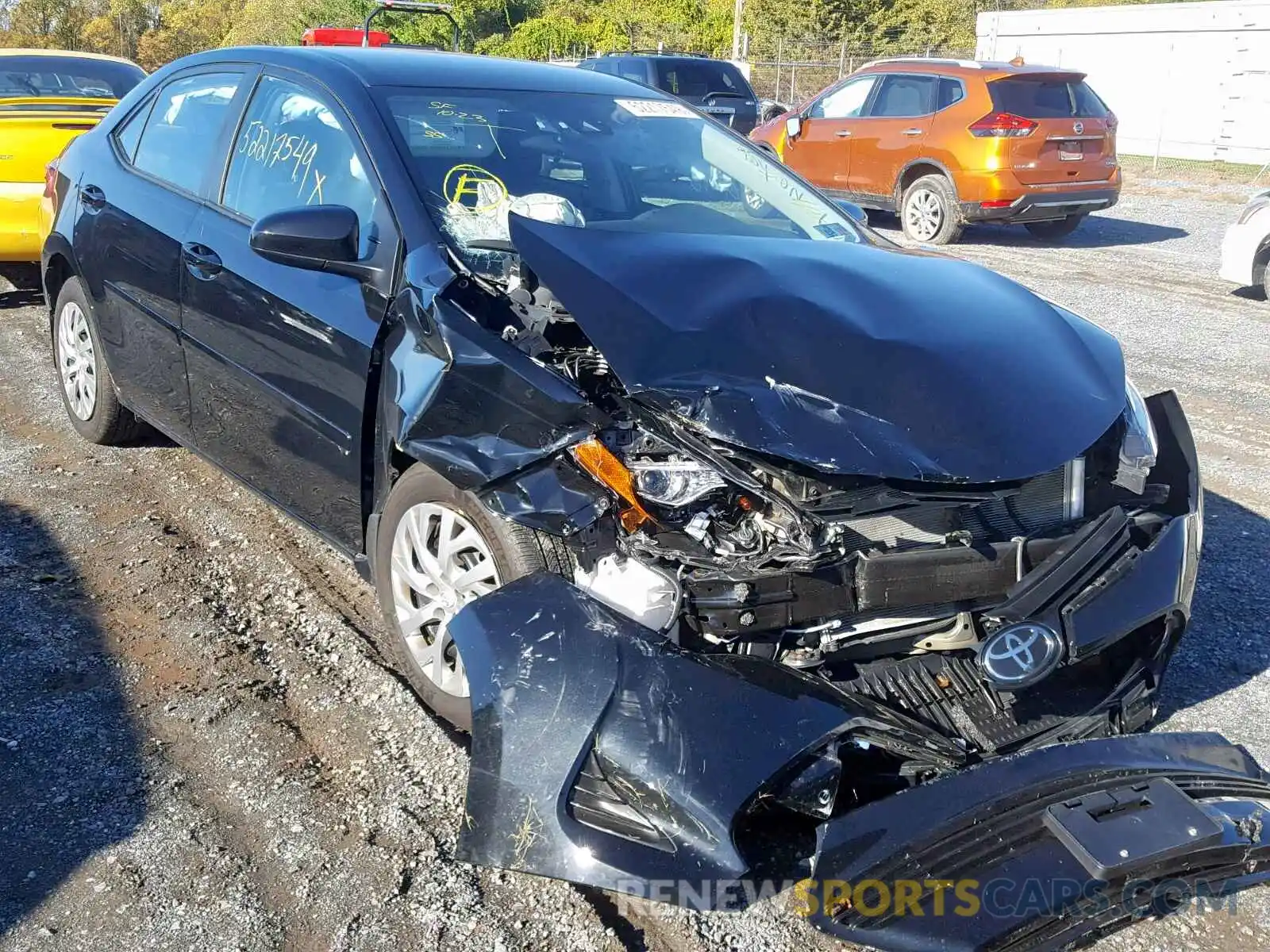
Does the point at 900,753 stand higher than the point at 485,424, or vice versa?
the point at 485,424

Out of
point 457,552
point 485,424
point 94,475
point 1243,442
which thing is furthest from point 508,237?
point 1243,442

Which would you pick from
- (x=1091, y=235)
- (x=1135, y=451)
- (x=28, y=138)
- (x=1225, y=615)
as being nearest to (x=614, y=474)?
(x=1135, y=451)

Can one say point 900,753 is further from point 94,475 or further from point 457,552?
point 94,475

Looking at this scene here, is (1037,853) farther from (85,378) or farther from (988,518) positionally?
(85,378)

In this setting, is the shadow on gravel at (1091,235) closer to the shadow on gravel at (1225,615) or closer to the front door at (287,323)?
the shadow on gravel at (1225,615)

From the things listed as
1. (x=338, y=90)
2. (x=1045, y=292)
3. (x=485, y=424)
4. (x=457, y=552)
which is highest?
(x=338, y=90)

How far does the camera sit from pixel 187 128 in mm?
4410

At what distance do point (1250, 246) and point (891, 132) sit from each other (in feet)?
14.3

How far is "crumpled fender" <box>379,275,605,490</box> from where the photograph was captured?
2.78m

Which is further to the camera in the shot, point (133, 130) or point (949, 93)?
point (949, 93)

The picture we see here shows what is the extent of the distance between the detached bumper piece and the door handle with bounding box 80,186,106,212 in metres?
3.93

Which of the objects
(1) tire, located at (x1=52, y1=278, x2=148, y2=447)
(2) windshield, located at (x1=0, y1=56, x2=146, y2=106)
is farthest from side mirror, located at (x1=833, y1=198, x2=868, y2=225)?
(2) windshield, located at (x1=0, y1=56, x2=146, y2=106)

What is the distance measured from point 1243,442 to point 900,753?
4.17 metres

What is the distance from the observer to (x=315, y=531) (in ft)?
12.2
